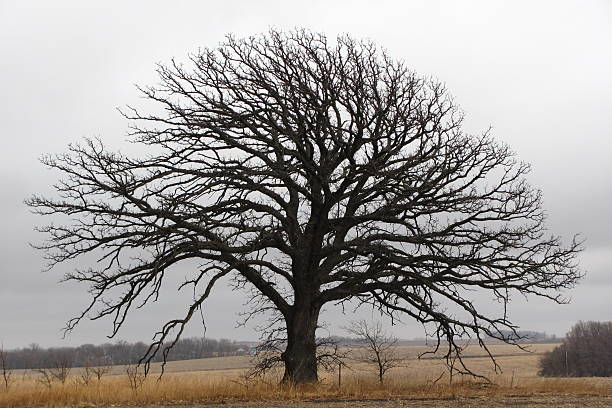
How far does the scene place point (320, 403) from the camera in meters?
14.3

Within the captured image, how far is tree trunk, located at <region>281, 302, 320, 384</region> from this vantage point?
18.0 metres

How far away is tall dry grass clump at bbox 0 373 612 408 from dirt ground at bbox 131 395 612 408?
0.82 m

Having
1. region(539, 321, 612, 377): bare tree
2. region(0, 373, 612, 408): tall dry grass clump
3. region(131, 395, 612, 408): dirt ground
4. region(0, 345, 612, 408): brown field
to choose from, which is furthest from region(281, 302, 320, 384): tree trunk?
region(539, 321, 612, 377): bare tree

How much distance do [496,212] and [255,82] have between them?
27.1ft

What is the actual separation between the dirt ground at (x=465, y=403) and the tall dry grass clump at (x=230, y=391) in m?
0.82

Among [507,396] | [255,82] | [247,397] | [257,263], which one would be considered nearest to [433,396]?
[507,396]

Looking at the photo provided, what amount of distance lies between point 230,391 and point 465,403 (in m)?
5.97

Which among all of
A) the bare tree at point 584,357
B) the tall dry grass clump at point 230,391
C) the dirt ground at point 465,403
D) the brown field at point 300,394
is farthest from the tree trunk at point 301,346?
the bare tree at point 584,357

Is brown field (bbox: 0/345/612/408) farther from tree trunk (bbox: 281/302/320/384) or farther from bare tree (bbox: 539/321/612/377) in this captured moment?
bare tree (bbox: 539/321/612/377)

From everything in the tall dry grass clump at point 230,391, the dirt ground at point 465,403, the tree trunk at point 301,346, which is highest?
the tree trunk at point 301,346

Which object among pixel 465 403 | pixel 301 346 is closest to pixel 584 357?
pixel 301 346

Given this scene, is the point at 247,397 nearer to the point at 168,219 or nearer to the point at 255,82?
the point at 168,219

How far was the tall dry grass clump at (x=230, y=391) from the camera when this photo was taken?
15.1 metres

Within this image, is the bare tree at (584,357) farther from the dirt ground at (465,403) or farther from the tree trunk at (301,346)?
the dirt ground at (465,403)
